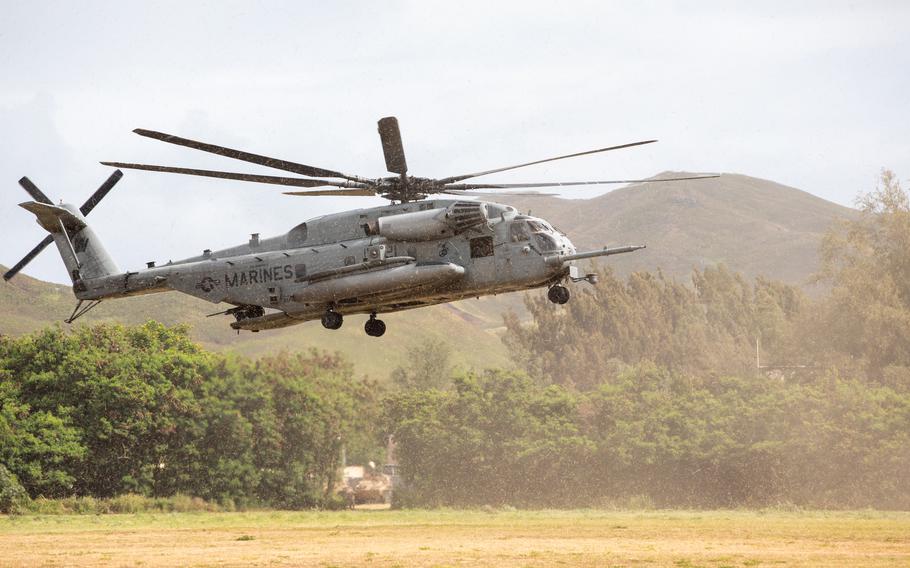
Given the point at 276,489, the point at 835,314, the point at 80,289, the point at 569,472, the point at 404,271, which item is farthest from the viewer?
the point at 835,314

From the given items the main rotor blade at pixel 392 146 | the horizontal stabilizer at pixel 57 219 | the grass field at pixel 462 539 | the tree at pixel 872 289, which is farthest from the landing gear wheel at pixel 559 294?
the tree at pixel 872 289

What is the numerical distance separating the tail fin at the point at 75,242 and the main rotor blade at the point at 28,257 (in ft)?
1.43

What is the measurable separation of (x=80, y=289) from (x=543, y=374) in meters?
123

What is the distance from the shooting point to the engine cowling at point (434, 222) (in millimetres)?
33906

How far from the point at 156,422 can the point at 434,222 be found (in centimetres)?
5505

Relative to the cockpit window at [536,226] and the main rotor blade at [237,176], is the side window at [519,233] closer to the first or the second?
the cockpit window at [536,226]

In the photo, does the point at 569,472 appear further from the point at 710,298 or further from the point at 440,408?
the point at 710,298

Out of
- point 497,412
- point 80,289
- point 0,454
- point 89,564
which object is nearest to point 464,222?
point 80,289

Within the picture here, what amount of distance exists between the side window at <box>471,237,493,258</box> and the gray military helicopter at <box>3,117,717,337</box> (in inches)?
1.2

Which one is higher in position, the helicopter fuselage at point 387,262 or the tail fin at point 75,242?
the tail fin at point 75,242

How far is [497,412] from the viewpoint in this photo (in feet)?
324

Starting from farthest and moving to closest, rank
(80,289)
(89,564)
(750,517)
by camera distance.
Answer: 1. (750,517)
2. (89,564)
3. (80,289)

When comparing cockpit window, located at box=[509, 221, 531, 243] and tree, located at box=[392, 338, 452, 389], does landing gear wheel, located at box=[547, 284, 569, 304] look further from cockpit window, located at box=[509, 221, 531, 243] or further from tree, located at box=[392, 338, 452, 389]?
tree, located at box=[392, 338, 452, 389]

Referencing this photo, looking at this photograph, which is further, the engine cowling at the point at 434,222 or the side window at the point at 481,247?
the side window at the point at 481,247
